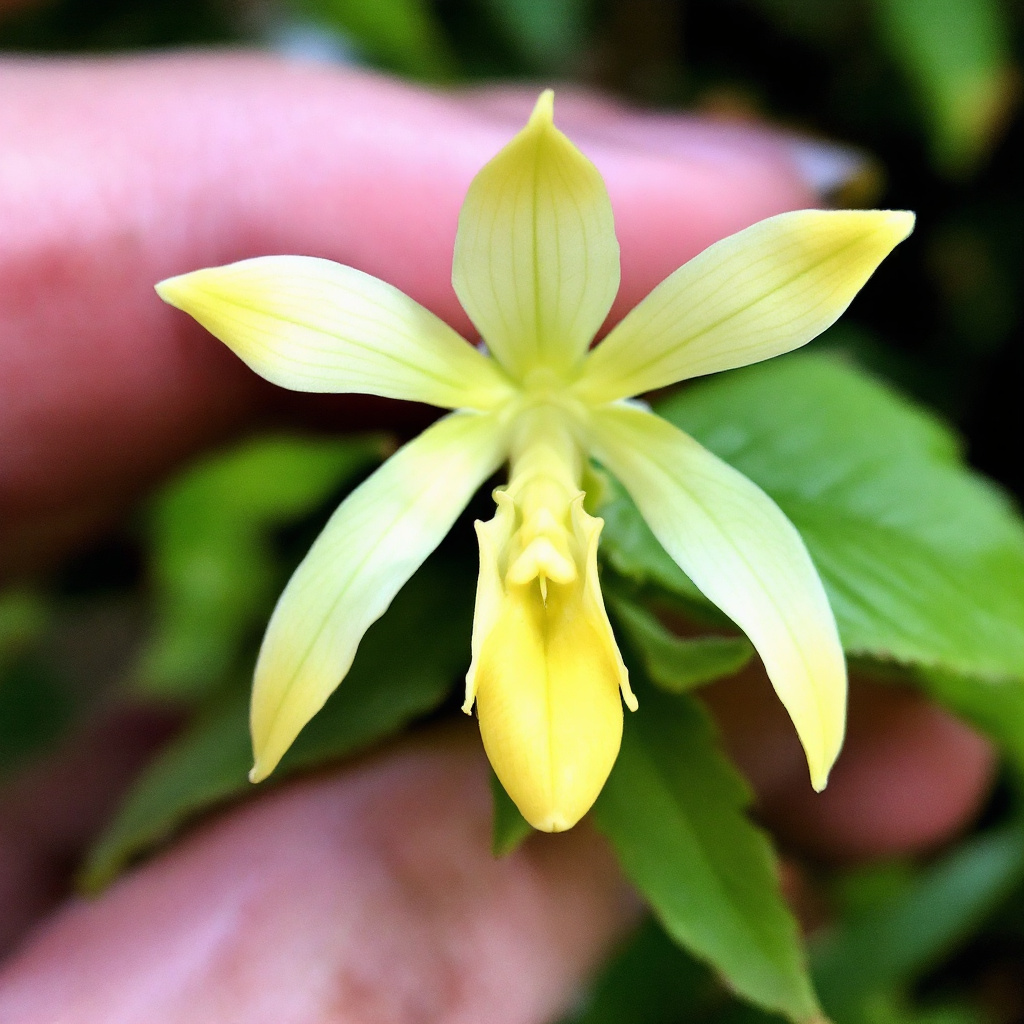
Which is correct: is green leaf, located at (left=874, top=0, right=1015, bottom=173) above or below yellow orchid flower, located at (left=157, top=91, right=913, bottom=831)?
above

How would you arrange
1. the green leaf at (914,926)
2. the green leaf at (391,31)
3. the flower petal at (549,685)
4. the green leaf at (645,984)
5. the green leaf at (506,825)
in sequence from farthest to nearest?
the green leaf at (391,31), the green leaf at (914,926), the green leaf at (645,984), the green leaf at (506,825), the flower petal at (549,685)

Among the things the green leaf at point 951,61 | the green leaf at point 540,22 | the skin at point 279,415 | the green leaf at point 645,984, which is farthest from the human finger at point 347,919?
the green leaf at point 951,61

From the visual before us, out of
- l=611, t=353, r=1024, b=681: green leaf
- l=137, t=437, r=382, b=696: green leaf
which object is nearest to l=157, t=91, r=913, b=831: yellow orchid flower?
l=611, t=353, r=1024, b=681: green leaf

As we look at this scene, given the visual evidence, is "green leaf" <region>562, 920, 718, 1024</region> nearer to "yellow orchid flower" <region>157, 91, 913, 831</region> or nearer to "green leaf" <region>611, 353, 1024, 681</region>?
"green leaf" <region>611, 353, 1024, 681</region>

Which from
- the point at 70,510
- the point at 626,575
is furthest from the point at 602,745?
the point at 70,510

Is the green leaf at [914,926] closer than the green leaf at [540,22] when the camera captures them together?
Yes

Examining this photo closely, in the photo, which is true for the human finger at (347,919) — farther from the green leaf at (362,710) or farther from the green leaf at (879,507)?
the green leaf at (879,507)

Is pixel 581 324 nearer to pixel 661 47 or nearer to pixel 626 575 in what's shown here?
pixel 626 575
